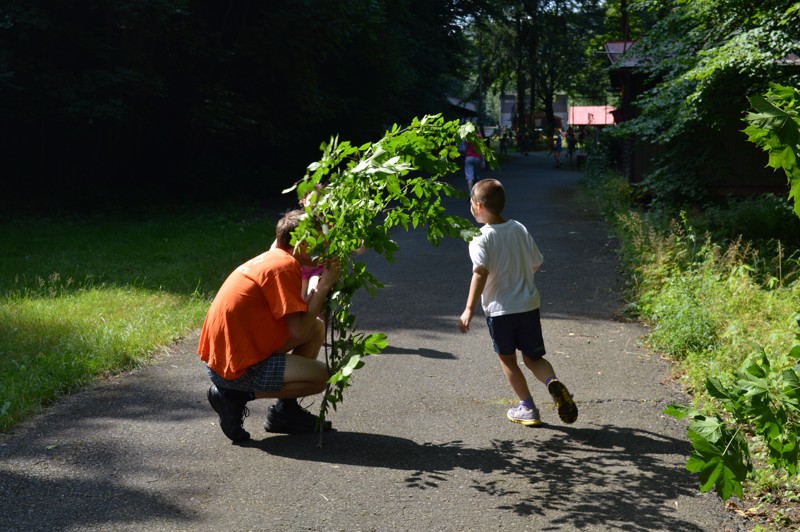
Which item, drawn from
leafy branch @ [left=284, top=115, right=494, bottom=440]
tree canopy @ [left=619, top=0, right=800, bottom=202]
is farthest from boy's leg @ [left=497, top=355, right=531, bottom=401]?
tree canopy @ [left=619, top=0, right=800, bottom=202]

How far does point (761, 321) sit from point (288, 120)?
17.3m

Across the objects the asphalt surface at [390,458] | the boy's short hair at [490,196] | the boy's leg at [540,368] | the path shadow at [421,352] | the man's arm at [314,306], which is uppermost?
the boy's short hair at [490,196]

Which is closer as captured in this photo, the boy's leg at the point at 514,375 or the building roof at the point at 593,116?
the boy's leg at the point at 514,375

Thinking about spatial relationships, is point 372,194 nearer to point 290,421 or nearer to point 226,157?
point 290,421

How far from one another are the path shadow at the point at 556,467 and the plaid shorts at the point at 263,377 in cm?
40

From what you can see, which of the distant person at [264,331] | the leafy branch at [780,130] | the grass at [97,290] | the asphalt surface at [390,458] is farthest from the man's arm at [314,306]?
the leafy branch at [780,130]

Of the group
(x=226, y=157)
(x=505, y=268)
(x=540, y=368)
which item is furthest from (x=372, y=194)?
(x=226, y=157)

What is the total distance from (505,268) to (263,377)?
162 centimetres

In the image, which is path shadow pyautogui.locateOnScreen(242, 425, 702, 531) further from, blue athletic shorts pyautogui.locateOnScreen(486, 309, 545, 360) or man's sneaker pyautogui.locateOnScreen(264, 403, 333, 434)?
blue athletic shorts pyautogui.locateOnScreen(486, 309, 545, 360)

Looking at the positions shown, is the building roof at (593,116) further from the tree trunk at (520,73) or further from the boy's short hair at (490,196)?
the boy's short hair at (490,196)

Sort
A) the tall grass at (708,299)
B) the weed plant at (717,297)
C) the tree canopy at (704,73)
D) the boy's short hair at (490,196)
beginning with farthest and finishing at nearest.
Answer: the tree canopy at (704,73)
the tall grass at (708,299)
the weed plant at (717,297)
the boy's short hair at (490,196)

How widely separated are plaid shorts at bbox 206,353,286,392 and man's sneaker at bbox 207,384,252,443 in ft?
0.29

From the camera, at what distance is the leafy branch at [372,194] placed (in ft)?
15.6

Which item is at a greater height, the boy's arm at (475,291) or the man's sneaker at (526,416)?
the boy's arm at (475,291)
